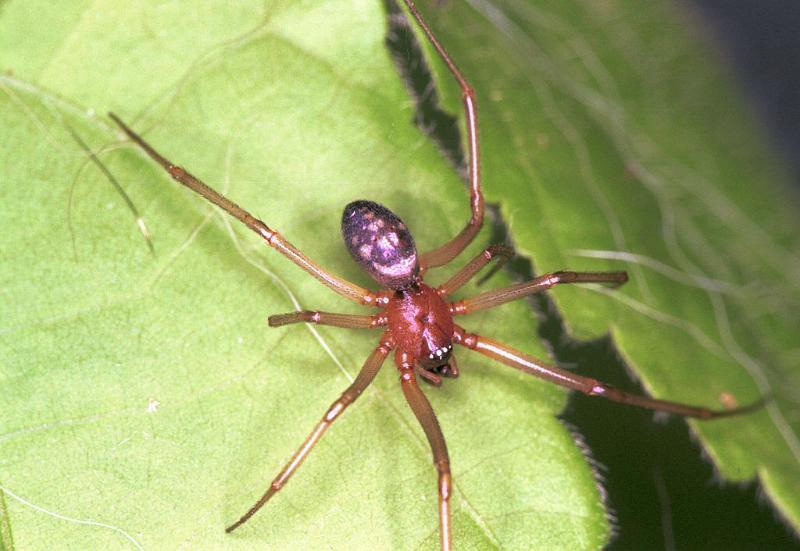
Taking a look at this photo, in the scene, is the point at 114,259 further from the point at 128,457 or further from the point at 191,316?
the point at 128,457

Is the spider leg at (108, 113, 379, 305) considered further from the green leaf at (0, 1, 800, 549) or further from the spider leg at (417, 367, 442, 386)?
the spider leg at (417, 367, 442, 386)

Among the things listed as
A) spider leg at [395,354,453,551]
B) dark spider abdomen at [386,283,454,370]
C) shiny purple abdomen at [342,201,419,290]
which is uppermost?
shiny purple abdomen at [342,201,419,290]

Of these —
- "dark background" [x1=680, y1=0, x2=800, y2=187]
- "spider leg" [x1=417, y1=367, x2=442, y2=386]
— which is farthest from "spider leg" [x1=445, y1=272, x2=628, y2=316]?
"dark background" [x1=680, y1=0, x2=800, y2=187]

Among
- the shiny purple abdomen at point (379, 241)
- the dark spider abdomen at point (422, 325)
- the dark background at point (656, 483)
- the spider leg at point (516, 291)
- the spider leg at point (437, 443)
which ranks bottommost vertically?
the dark background at point (656, 483)

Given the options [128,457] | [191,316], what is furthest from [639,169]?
[128,457]

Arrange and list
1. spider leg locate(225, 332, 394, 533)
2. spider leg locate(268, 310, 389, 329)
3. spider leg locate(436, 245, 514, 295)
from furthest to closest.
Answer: spider leg locate(436, 245, 514, 295), spider leg locate(268, 310, 389, 329), spider leg locate(225, 332, 394, 533)

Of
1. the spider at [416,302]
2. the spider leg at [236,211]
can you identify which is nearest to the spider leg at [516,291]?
the spider at [416,302]

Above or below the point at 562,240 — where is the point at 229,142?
above

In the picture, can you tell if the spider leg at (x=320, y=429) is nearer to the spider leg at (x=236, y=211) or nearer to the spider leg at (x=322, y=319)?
the spider leg at (x=322, y=319)
